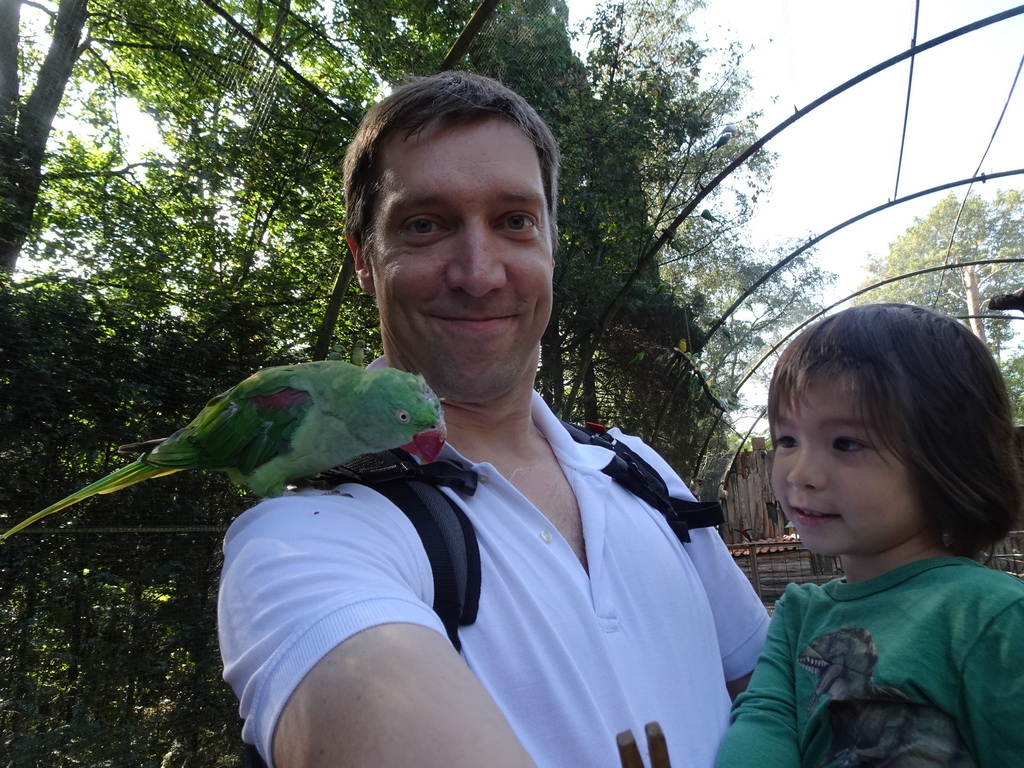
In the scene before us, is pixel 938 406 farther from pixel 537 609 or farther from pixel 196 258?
pixel 196 258

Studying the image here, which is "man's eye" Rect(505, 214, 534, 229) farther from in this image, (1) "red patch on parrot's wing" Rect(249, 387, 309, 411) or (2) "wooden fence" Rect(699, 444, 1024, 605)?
(2) "wooden fence" Rect(699, 444, 1024, 605)

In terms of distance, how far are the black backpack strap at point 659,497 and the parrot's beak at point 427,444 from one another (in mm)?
593

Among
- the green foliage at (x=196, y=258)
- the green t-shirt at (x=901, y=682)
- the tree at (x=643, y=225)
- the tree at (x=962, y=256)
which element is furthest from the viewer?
the tree at (x=962, y=256)

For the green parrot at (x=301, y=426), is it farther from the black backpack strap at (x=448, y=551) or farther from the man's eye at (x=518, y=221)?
the man's eye at (x=518, y=221)

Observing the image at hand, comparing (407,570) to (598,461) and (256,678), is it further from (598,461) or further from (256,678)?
(598,461)

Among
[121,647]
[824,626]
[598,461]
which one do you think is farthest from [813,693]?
[121,647]

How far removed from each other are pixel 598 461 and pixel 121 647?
14.8 ft

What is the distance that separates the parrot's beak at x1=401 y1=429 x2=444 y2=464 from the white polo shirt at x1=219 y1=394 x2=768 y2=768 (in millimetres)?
53

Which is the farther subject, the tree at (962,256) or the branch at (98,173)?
the tree at (962,256)

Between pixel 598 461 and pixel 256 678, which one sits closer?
pixel 256 678

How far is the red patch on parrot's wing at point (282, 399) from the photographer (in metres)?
1.92

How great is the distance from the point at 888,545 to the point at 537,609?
0.94 meters

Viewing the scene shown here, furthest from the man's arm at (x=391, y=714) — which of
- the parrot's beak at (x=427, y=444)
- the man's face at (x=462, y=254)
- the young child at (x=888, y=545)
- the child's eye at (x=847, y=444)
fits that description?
the child's eye at (x=847, y=444)

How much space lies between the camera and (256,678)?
33.9 inches
